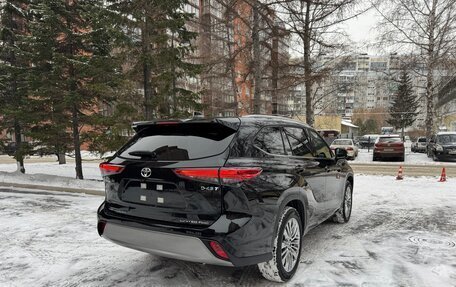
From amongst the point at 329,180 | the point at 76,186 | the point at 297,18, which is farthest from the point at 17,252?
the point at 297,18

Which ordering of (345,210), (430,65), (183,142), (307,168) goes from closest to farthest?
(183,142)
(307,168)
(345,210)
(430,65)

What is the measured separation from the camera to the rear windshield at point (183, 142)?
3332 millimetres

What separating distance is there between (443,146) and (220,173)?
21333 millimetres

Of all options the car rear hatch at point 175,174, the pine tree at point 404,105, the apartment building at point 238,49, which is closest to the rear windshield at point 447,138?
the apartment building at point 238,49

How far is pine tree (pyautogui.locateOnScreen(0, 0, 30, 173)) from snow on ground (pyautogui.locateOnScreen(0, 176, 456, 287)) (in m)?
6.17

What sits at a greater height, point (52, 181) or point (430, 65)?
point (430, 65)

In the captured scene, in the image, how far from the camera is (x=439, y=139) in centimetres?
2127

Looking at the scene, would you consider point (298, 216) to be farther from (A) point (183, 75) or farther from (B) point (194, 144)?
(A) point (183, 75)

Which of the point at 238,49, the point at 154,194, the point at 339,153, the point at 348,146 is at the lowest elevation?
the point at 348,146

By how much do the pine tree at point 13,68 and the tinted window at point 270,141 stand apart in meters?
10.5

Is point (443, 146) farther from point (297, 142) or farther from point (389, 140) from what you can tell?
point (297, 142)

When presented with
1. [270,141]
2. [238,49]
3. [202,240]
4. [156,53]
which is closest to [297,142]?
[270,141]

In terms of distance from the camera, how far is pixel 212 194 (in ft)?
10.3

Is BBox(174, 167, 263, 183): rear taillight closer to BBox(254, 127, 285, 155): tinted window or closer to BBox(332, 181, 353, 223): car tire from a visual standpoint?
BBox(254, 127, 285, 155): tinted window
